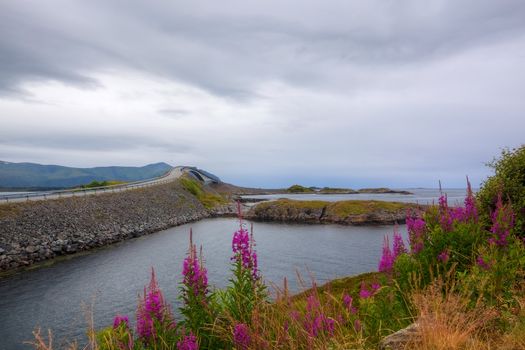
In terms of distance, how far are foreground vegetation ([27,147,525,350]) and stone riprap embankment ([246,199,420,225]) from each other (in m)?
62.2

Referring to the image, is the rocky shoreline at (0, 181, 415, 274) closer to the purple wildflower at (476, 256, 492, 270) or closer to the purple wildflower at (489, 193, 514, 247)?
the purple wildflower at (476, 256, 492, 270)

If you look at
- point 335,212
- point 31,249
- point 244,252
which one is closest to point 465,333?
point 244,252

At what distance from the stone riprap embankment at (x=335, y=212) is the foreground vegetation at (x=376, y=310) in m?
62.2

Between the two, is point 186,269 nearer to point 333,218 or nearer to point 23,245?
point 23,245

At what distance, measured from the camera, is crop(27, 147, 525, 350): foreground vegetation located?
17.9 ft

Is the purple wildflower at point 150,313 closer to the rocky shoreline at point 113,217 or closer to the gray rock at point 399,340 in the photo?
the gray rock at point 399,340

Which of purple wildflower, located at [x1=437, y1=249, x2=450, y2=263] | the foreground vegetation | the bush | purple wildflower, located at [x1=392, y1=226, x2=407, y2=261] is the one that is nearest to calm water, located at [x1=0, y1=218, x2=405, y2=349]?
purple wildflower, located at [x1=392, y1=226, x2=407, y2=261]

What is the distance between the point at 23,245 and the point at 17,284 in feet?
29.3

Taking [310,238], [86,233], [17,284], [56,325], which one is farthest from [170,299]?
[310,238]

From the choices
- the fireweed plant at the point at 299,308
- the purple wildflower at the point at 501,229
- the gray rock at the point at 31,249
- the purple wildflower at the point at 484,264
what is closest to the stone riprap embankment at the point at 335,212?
the gray rock at the point at 31,249

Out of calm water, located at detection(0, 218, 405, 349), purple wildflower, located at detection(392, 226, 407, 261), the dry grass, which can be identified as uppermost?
purple wildflower, located at detection(392, 226, 407, 261)

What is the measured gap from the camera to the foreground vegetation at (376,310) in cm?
545

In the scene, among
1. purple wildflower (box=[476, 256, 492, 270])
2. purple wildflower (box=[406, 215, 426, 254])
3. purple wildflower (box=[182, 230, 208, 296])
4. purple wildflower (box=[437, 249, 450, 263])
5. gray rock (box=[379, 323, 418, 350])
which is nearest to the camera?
gray rock (box=[379, 323, 418, 350])

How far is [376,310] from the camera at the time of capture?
679cm
